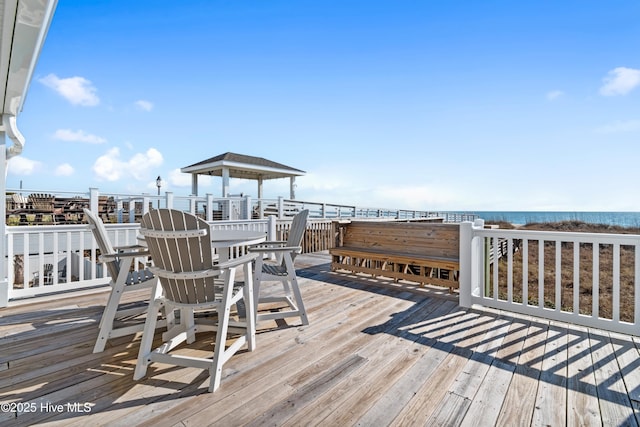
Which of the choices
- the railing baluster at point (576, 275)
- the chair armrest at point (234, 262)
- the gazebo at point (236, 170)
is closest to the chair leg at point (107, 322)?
the chair armrest at point (234, 262)

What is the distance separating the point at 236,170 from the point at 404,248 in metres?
9.57

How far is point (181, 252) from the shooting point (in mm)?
1804

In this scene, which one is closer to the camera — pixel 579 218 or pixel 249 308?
pixel 249 308

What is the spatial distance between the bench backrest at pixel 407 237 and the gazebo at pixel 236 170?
734cm

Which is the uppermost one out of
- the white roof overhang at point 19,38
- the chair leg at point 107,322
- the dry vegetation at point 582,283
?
the white roof overhang at point 19,38

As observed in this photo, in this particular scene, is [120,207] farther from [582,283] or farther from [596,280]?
[582,283]

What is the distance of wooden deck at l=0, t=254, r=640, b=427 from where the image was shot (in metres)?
1.45

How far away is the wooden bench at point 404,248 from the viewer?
13.2ft

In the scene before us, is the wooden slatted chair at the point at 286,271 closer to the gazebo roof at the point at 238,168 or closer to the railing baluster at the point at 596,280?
the railing baluster at the point at 596,280

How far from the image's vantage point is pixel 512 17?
18.2 feet

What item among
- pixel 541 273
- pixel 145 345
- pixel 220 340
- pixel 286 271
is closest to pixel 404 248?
pixel 541 273

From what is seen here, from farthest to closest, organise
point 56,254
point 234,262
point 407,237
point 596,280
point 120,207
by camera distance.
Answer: point 120,207 < point 407,237 < point 56,254 < point 596,280 < point 234,262

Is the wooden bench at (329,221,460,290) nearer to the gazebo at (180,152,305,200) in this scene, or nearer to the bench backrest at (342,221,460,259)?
the bench backrest at (342,221,460,259)

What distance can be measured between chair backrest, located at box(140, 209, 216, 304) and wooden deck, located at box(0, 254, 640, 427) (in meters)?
0.56
